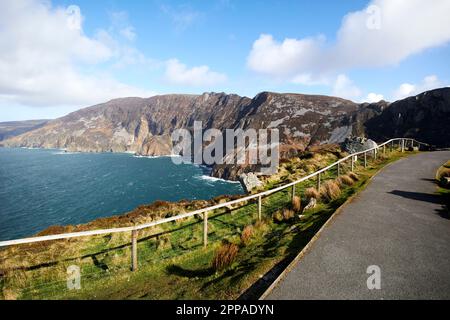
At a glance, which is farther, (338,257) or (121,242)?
(121,242)

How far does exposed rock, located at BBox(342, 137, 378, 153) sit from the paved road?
13.6 meters

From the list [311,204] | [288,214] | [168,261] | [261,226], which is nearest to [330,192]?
[311,204]

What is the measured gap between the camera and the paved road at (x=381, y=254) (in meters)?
5.05

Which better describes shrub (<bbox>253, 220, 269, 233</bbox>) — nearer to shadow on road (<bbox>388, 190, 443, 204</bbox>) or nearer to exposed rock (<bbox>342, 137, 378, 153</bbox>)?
Result: shadow on road (<bbox>388, 190, 443, 204</bbox>)

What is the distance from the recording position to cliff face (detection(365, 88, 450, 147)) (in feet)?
299

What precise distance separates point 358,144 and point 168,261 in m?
22.5

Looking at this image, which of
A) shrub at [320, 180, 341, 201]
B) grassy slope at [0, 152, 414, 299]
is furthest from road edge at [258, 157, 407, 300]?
shrub at [320, 180, 341, 201]

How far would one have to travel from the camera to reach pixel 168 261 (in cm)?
871

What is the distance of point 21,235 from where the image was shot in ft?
146

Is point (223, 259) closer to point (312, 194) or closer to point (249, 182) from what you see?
point (312, 194)
